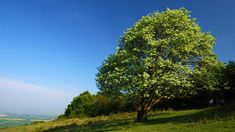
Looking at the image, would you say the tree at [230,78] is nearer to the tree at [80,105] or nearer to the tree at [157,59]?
the tree at [157,59]

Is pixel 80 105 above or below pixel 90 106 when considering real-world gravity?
above

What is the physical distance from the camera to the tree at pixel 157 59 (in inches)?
1369

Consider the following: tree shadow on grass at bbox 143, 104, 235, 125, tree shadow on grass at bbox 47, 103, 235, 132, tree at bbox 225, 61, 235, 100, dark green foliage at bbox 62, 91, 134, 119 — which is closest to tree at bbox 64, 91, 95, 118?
dark green foliage at bbox 62, 91, 134, 119

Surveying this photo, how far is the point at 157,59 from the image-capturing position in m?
36.1

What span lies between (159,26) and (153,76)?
23.9 ft

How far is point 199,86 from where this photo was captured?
40312 mm

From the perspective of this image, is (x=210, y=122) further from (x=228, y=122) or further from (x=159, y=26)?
(x=159, y=26)

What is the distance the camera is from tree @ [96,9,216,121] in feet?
114

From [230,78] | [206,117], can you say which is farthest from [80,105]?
[206,117]

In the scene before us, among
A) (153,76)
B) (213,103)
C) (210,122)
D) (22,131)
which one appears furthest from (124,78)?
(22,131)

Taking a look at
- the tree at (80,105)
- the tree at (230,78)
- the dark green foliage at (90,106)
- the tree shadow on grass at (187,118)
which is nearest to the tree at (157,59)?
the tree shadow on grass at (187,118)

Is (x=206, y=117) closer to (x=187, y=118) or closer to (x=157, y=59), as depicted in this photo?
(x=187, y=118)

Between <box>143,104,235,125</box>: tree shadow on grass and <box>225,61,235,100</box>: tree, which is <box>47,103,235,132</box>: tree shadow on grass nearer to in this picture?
<box>143,104,235,125</box>: tree shadow on grass

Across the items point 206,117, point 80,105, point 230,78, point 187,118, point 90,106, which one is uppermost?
point 80,105
